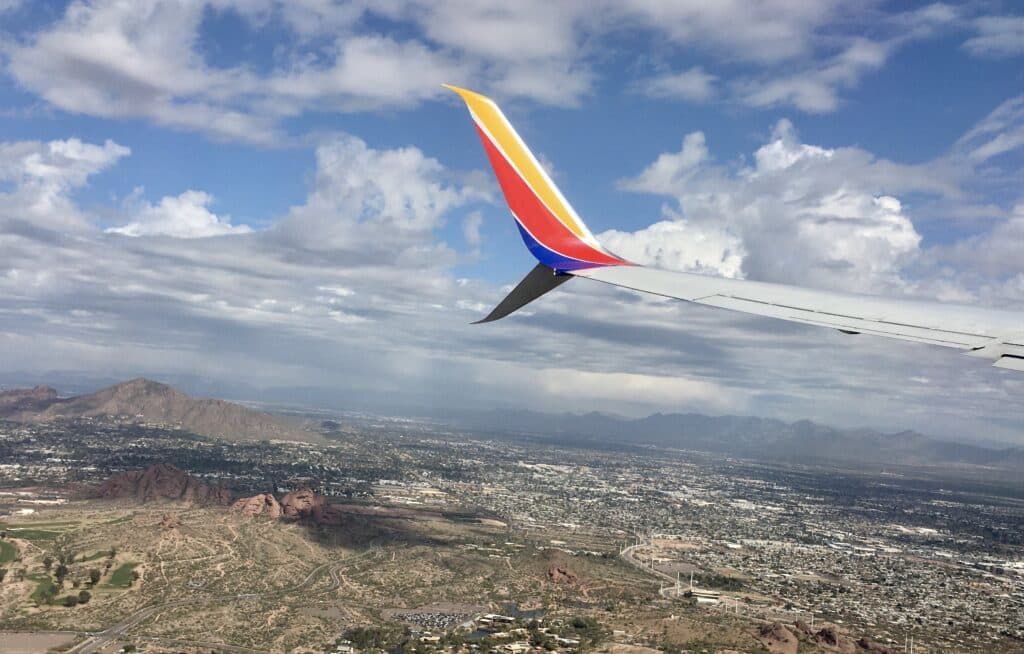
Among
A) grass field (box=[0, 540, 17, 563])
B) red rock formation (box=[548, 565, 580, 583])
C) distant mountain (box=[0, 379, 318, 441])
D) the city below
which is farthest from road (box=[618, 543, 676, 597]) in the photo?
distant mountain (box=[0, 379, 318, 441])

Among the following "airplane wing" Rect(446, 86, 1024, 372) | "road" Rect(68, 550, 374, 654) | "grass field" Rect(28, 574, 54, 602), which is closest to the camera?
"airplane wing" Rect(446, 86, 1024, 372)

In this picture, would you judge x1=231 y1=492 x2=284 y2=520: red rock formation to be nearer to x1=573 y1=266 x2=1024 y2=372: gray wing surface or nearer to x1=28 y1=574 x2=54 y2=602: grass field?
x1=28 y1=574 x2=54 y2=602: grass field

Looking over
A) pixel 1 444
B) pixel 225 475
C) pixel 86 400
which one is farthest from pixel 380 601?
pixel 86 400

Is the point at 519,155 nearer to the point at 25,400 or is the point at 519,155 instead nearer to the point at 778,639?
the point at 778,639

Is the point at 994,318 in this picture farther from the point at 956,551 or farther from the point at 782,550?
the point at 956,551

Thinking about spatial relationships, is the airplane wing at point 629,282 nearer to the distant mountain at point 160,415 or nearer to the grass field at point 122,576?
the grass field at point 122,576

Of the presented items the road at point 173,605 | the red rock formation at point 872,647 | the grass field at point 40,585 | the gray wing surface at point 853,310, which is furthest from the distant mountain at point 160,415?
the gray wing surface at point 853,310

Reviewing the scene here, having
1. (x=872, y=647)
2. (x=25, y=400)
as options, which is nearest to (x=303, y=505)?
(x=872, y=647)
